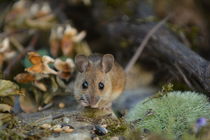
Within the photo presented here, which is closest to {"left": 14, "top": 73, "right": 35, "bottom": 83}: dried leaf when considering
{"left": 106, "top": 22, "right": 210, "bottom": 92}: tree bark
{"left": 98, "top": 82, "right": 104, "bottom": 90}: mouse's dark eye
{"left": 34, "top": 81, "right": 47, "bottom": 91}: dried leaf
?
{"left": 34, "top": 81, "right": 47, "bottom": 91}: dried leaf

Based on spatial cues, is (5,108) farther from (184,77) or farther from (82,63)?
(184,77)

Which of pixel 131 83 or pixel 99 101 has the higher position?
pixel 131 83

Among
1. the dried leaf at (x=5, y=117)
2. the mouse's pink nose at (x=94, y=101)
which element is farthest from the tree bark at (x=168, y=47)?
Result: the dried leaf at (x=5, y=117)

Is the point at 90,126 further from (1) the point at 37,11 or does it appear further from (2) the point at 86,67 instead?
(1) the point at 37,11

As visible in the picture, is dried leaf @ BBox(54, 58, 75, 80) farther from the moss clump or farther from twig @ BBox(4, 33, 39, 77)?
the moss clump

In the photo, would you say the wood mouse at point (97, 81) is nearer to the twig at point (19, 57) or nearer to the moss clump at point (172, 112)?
the moss clump at point (172, 112)

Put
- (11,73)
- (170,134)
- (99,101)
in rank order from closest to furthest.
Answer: (170,134) < (99,101) < (11,73)

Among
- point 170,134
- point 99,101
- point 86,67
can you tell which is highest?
point 86,67

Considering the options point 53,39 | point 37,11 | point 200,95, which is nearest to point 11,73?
point 53,39
